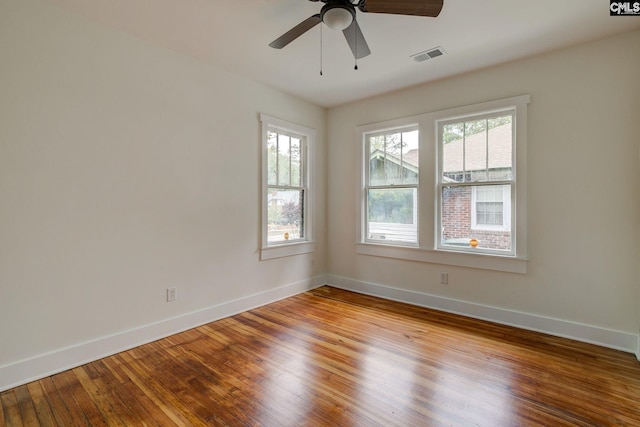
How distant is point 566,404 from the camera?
6.38 feet

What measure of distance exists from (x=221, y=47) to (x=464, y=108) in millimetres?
2701

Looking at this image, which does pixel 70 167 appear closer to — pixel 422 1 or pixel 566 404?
pixel 422 1

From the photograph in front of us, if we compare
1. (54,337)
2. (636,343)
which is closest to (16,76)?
(54,337)

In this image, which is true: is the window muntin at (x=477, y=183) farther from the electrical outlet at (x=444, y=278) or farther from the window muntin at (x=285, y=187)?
the window muntin at (x=285, y=187)

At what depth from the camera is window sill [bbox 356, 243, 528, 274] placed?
10.5ft

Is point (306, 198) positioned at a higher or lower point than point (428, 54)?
lower

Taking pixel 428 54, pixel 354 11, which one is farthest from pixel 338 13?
pixel 428 54

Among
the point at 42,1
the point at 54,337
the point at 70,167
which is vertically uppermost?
the point at 42,1

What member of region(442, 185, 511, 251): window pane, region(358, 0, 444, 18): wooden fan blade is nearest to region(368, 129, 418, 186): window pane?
region(442, 185, 511, 251): window pane

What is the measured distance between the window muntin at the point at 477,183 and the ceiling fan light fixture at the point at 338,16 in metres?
2.14

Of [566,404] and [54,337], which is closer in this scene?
[566,404]

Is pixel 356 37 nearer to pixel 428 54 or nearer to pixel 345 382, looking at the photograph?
pixel 428 54

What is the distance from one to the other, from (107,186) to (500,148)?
389cm

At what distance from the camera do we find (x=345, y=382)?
7.16 feet
